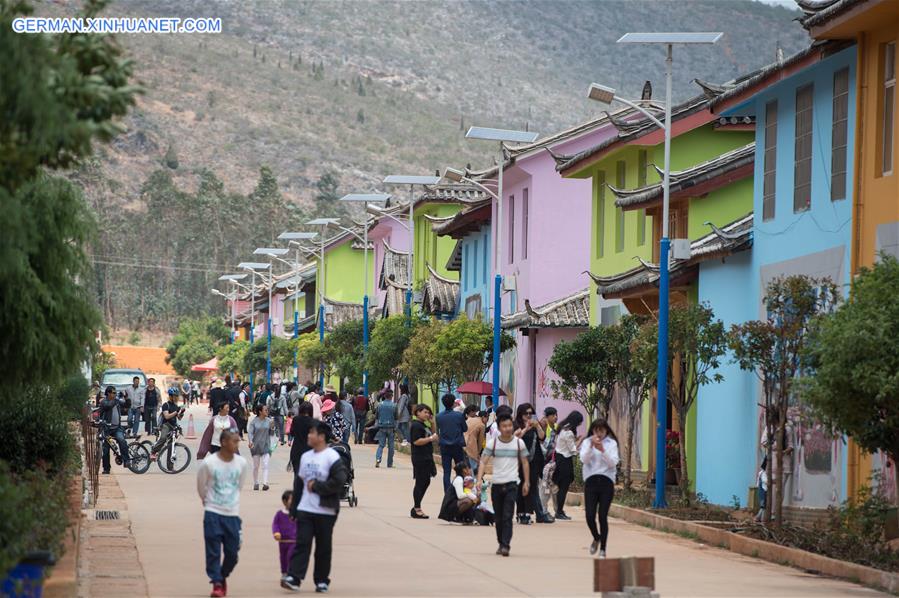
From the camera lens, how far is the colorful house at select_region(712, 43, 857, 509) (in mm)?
22641

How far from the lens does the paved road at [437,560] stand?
1634cm

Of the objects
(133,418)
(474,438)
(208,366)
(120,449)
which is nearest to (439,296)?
(133,418)

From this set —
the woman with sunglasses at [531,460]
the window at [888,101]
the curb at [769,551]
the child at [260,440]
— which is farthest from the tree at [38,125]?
the child at [260,440]

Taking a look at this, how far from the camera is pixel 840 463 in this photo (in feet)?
73.5

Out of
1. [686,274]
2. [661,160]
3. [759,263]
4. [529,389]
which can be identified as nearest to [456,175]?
[529,389]

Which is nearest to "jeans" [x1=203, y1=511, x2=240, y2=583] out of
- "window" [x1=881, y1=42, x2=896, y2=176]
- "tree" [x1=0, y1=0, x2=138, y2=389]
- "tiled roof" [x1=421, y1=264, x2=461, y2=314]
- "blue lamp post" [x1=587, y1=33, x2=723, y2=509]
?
"tree" [x1=0, y1=0, x2=138, y2=389]

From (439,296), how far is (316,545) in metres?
40.6

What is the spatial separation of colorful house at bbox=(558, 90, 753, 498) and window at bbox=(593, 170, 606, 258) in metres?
0.02

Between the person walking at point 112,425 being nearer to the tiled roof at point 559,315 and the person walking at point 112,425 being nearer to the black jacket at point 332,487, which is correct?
the tiled roof at point 559,315

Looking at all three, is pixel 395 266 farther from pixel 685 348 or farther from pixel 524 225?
pixel 685 348

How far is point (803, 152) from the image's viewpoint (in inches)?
957

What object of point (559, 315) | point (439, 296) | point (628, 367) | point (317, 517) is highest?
point (439, 296)

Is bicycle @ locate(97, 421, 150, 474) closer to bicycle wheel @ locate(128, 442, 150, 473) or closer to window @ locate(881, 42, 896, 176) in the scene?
bicycle wheel @ locate(128, 442, 150, 473)

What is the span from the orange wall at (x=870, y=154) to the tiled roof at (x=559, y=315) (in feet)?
60.1
